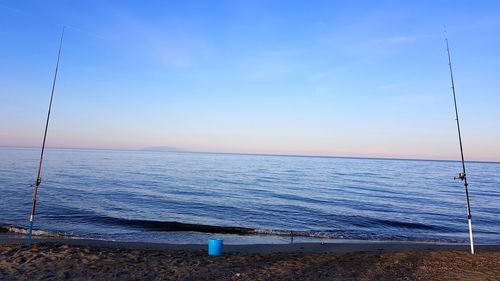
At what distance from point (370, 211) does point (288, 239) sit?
9.83 metres

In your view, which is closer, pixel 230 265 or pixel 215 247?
pixel 230 265

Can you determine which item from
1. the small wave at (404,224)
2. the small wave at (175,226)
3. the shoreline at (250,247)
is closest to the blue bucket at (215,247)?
the shoreline at (250,247)

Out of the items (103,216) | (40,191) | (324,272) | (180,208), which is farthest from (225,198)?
(324,272)

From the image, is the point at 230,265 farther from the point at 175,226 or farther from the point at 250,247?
the point at 175,226

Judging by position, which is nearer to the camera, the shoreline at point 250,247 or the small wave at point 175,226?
the shoreline at point 250,247

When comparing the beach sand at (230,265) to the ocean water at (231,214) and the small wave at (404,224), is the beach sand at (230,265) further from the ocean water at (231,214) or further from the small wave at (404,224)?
the small wave at (404,224)

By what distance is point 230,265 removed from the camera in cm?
849

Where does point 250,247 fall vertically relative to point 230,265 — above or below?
below

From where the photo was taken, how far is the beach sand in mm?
7500

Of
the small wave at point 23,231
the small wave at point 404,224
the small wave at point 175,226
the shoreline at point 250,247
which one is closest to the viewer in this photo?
the shoreline at point 250,247

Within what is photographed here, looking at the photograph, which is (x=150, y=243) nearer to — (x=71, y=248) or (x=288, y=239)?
(x=71, y=248)

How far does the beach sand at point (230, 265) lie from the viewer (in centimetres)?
750

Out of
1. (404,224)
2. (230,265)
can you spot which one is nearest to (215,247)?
(230,265)

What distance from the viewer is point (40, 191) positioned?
24.2 metres
